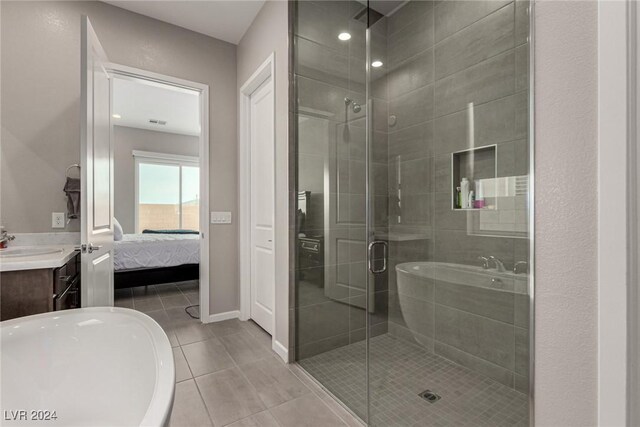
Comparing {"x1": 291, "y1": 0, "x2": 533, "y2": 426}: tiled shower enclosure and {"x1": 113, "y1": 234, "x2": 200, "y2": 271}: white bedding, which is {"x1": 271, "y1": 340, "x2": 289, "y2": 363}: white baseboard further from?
{"x1": 113, "y1": 234, "x2": 200, "y2": 271}: white bedding

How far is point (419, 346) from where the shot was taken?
5.58 ft

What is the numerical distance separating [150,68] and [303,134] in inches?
69.3

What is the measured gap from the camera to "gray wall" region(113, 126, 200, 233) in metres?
6.22

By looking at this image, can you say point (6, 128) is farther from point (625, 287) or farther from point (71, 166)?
point (625, 287)

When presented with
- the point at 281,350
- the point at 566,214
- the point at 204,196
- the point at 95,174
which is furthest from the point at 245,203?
the point at 566,214

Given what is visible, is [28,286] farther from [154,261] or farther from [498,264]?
[154,261]

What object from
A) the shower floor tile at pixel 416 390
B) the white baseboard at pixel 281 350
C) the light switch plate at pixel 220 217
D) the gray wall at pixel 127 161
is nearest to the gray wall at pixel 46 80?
the light switch plate at pixel 220 217

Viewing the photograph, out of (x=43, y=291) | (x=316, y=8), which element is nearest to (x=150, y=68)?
(x=316, y=8)

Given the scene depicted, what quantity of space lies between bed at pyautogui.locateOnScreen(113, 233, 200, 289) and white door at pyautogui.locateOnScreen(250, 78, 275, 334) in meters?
1.67

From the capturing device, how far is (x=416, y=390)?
5.28 feet

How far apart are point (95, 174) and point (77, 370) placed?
127 centimetres

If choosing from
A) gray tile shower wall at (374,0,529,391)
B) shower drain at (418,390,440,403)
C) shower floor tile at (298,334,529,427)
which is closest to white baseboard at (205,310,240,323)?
shower floor tile at (298,334,529,427)

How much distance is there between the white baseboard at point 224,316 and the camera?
3080 mm

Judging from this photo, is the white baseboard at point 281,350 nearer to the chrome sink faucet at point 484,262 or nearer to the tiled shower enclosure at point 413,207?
the tiled shower enclosure at point 413,207
